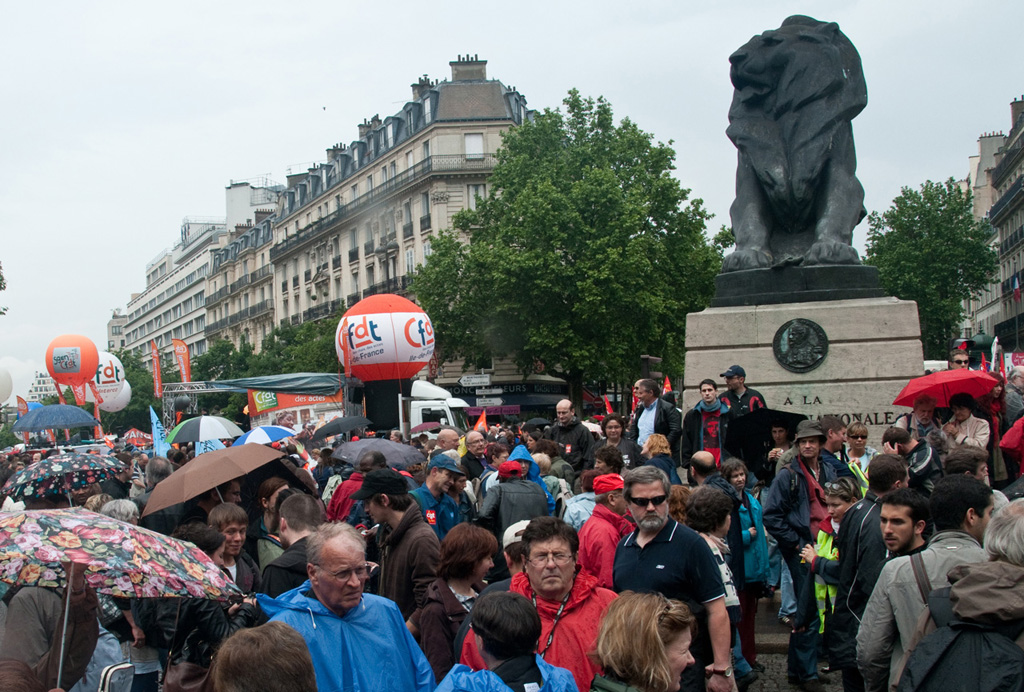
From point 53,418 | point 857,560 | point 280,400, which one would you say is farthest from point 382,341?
point 857,560

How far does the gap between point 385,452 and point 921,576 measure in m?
6.39

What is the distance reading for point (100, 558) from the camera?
357 centimetres

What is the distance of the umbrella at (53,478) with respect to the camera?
6.02 metres

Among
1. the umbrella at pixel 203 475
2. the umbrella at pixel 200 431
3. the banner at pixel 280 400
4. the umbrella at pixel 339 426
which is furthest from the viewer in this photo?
the banner at pixel 280 400

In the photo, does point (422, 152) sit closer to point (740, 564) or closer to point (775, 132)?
point (775, 132)

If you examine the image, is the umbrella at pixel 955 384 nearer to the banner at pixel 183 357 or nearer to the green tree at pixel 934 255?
the banner at pixel 183 357

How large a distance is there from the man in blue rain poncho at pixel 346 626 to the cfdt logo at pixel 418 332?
906 inches

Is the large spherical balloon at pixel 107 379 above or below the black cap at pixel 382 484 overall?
above

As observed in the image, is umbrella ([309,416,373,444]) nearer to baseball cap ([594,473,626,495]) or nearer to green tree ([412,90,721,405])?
baseball cap ([594,473,626,495])

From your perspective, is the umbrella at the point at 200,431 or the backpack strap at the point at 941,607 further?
the umbrella at the point at 200,431

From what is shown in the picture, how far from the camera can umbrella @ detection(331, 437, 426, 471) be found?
965 centimetres

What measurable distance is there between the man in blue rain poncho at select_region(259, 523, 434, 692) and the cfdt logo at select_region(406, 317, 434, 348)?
2300 centimetres

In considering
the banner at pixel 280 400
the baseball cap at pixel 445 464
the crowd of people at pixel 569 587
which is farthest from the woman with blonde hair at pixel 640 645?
the banner at pixel 280 400

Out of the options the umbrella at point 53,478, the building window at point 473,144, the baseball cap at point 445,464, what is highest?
the building window at point 473,144
